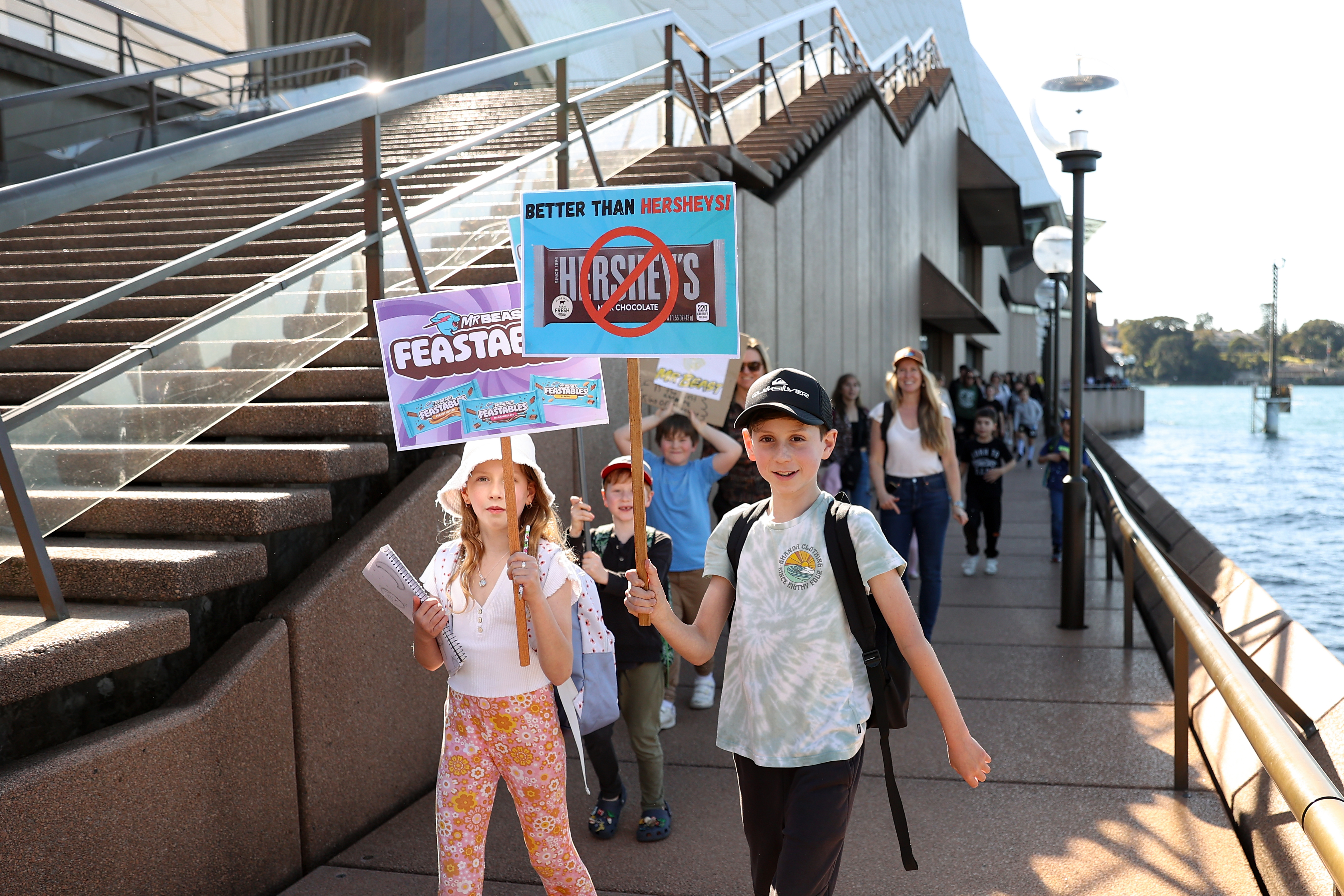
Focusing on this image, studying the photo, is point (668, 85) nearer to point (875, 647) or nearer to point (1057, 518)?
point (1057, 518)

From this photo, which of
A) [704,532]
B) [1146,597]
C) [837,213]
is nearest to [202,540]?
[704,532]

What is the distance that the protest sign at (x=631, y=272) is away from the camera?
2.67 m

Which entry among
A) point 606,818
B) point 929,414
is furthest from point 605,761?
point 929,414

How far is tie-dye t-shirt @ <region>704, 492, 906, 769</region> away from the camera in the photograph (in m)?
2.63

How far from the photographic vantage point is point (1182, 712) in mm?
4395

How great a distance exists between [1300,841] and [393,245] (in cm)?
444

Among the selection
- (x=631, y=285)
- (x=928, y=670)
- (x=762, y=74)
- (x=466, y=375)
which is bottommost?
(x=928, y=670)

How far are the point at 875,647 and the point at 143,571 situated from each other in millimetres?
2296

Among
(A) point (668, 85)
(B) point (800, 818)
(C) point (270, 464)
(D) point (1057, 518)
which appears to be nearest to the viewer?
(B) point (800, 818)

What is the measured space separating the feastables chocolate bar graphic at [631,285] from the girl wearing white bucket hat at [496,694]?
58cm

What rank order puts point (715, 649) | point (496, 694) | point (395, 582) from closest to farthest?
point (395, 582) < point (496, 694) < point (715, 649)

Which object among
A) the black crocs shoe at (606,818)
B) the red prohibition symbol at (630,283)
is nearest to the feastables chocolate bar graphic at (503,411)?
the red prohibition symbol at (630,283)

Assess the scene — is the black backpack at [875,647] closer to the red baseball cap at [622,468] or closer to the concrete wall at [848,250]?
the red baseball cap at [622,468]

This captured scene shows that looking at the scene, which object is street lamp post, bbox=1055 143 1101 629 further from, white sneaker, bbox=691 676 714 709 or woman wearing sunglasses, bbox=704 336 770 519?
white sneaker, bbox=691 676 714 709
